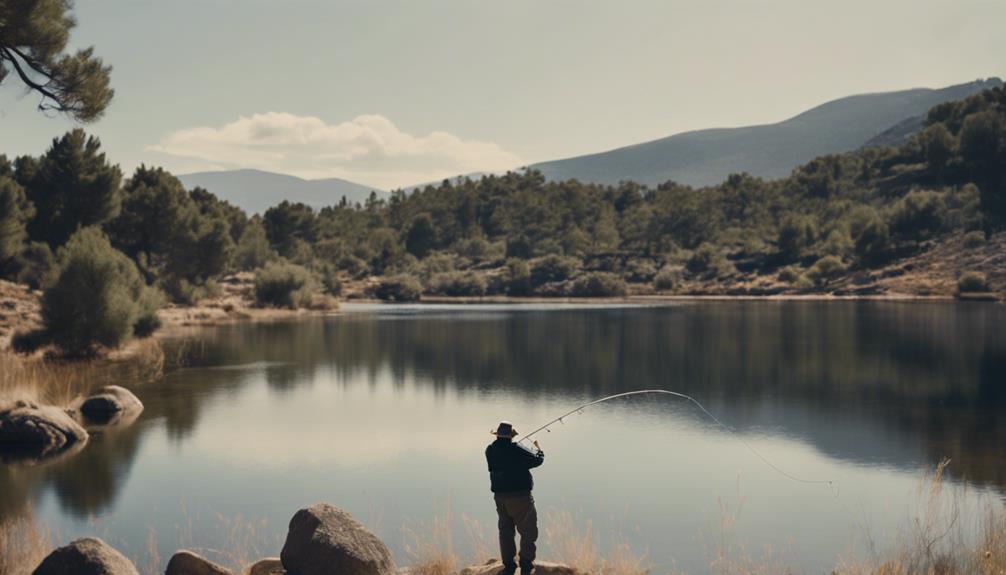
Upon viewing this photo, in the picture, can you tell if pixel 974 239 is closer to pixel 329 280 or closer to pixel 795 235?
pixel 795 235

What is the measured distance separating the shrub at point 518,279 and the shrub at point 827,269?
41.9m

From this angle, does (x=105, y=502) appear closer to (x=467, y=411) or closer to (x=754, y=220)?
(x=467, y=411)

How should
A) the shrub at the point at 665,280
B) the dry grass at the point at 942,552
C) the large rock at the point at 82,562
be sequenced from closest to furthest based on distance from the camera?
the large rock at the point at 82,562, the dry grass at the point at 942,552, the shrub at the point at 665,280

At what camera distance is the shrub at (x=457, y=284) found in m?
139

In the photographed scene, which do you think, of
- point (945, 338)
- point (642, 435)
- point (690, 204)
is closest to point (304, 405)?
point (642, 435)

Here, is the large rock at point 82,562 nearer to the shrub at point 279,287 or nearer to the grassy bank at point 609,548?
the grassy bank at point 609,548

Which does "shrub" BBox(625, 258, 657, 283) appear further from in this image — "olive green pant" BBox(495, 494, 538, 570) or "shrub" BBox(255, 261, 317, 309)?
"olive green pant" BBox(495, 494, 538, 570)

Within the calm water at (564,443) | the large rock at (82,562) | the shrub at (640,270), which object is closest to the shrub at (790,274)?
the shrub at (640,270)

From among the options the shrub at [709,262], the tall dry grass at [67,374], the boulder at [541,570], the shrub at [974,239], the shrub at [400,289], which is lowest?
the boulder at [541,570]

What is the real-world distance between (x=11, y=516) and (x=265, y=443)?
9295mm

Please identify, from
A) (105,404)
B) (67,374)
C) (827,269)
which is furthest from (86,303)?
(827,269)

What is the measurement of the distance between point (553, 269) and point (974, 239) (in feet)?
193

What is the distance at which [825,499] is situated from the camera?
A: 67.6ft

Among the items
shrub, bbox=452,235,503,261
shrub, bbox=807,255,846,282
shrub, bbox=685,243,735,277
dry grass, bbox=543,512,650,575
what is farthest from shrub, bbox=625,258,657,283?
dry grass, bbox=543,512,650,575
